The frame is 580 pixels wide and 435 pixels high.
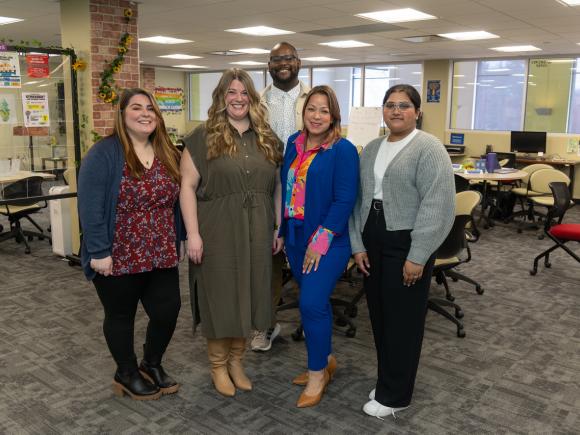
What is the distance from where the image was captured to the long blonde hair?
7.98 ft

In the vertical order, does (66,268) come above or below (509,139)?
below

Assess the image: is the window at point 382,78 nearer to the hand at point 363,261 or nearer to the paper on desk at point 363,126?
the paper on desk at point 363,126

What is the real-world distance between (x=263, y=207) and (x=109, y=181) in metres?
0.69

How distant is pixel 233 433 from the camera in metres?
2.43

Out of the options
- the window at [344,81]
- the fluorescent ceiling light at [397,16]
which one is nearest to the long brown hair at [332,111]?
the fluorescent ceiling light at [397,16]

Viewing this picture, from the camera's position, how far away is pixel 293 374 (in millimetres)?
3000

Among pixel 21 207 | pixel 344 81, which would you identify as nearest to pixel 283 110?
pixel 21 207

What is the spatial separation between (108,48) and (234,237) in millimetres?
3739

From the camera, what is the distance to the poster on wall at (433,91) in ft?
37.9

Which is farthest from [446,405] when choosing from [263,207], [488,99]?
[488,99]

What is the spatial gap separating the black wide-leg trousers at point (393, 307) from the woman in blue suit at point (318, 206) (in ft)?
0.51

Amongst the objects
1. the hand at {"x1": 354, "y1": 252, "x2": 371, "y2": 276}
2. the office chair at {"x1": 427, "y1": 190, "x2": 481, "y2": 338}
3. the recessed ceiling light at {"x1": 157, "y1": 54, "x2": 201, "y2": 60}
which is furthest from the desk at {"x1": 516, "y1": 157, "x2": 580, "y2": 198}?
the hand at {"x1": 354, "y1": 252, "x2": 371, "y2": 276}

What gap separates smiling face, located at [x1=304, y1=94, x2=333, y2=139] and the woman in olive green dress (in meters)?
0.22

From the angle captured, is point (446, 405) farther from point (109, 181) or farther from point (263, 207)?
point (109, 181)
